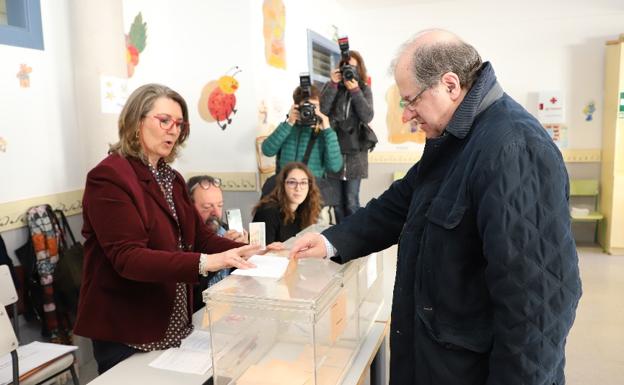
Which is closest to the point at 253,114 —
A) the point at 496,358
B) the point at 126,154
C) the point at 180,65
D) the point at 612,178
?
the point at 180,65

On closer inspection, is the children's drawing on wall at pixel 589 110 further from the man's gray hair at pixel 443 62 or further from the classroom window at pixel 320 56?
the man's gray hair at pixel 443 62

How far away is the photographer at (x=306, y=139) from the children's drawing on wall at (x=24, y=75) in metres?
1.56

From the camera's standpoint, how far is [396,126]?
21.8ft

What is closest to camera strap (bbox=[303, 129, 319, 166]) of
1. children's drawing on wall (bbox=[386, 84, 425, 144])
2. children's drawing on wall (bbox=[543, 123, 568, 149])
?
children's drawing on wall (bbox=[386, 84, 425, 144])

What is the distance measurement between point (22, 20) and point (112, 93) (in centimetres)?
59

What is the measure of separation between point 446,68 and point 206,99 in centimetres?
316

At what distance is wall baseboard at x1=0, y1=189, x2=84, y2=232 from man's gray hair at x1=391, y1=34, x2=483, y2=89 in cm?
240

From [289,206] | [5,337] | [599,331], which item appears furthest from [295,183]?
[599,331]

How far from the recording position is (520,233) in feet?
3.35

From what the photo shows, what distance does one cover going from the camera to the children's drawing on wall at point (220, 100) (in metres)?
4.01

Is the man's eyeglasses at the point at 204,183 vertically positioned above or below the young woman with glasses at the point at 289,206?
above

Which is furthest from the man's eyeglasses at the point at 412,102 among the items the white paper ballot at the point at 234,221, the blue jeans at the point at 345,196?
the blue jeans at the point at 345,196

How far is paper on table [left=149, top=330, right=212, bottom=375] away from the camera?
5.01ft

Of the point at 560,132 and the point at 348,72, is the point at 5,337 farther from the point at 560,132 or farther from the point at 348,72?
the point at 560,132
